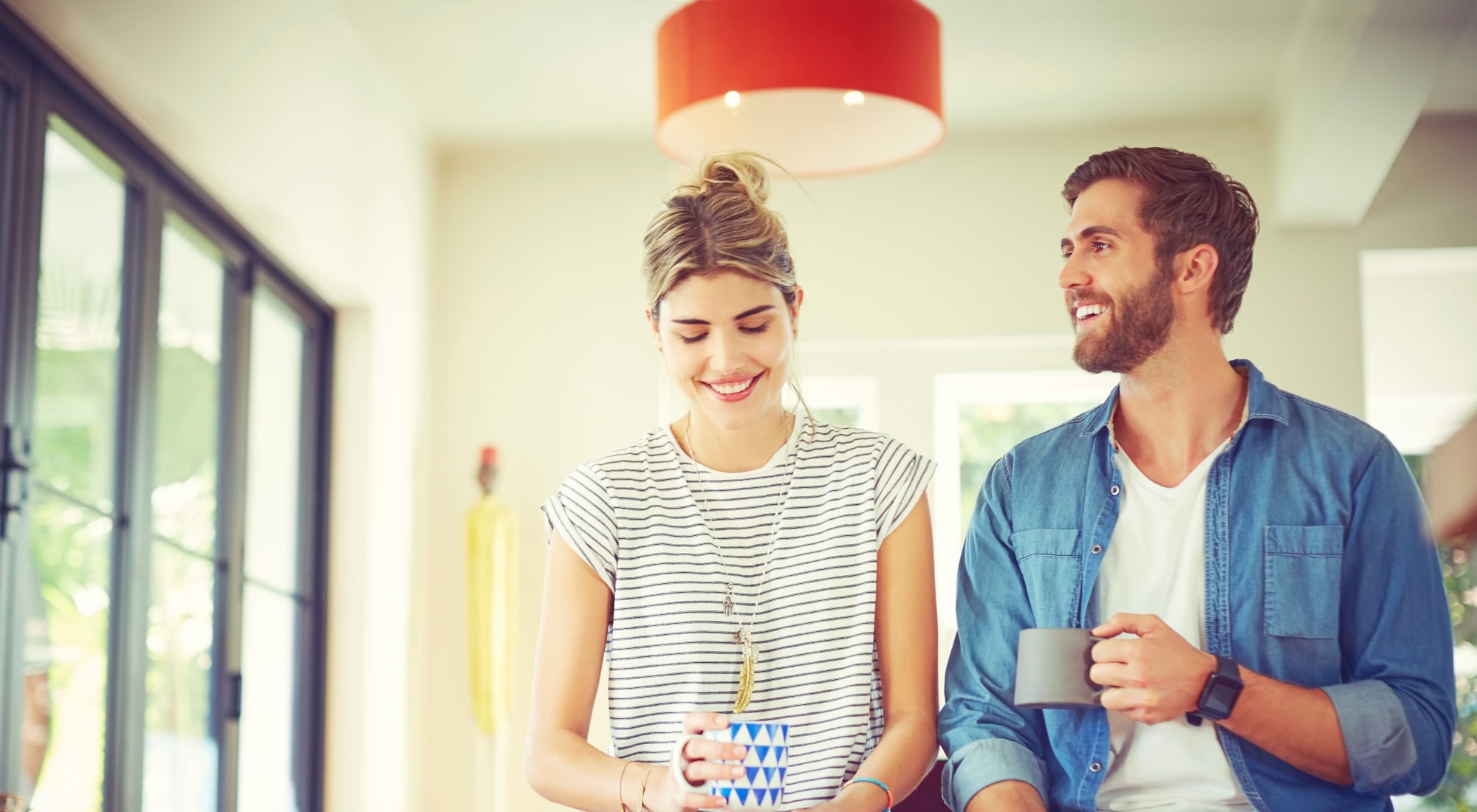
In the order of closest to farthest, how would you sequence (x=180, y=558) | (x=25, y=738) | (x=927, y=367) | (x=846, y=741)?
(x=846, y=741)
(x=25, y=738)
(x=180, y=558)
(x=927, y=367)

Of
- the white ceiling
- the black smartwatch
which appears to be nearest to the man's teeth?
the black smartwatch

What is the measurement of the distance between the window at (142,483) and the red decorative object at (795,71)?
3.66 ft

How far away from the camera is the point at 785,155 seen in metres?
3.17

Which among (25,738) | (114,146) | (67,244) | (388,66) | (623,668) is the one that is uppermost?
(388,66)

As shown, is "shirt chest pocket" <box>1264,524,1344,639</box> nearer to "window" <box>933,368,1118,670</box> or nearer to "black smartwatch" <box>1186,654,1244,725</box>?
"black smartwatch" <box>1186,654,1244,725</box>

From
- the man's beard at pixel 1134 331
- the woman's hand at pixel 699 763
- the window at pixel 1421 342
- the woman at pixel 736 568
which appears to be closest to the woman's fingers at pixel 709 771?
the woman's hand at pixel 699 763

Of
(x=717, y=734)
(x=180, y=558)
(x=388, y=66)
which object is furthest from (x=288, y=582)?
(x=717, y=734)

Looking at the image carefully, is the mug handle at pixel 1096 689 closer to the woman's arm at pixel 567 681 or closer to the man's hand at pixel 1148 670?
the man's hand at pixel 1148 670

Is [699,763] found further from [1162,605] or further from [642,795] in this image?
[1162,605]

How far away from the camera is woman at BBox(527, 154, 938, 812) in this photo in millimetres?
1610

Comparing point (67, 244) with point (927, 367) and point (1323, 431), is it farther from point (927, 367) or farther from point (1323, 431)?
point (927, 367)

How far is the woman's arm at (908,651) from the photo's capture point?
156 cm

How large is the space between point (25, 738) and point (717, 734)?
161 centimetres

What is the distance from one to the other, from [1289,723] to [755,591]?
60cm
